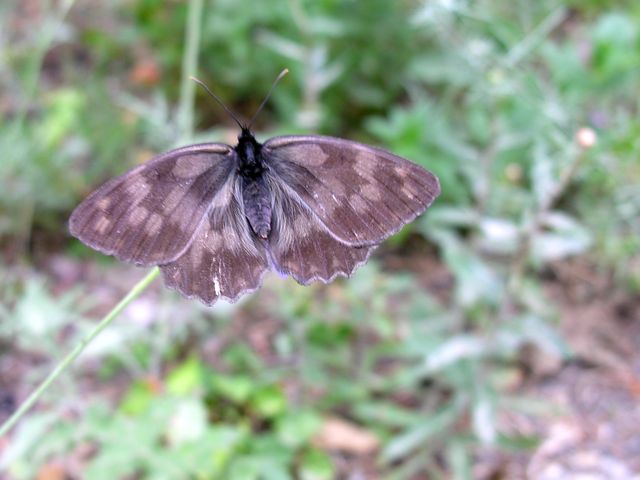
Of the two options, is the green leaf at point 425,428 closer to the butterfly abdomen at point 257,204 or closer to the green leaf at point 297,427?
the green leaf at point 297,427

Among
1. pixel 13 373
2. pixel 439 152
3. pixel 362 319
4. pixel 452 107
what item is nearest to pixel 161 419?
pixel 362 319

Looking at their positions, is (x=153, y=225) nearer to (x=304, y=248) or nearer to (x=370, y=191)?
(x=304, y=248)

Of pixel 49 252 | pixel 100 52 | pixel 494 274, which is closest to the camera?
pixel 494 274

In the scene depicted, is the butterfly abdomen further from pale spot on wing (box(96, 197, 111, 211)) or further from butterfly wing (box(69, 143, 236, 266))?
pale spot on wing (box(96, 197, 111, 211))

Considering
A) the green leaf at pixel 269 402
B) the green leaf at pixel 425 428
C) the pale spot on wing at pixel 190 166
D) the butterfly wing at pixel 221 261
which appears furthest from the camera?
the green leaf at pixel 269 402

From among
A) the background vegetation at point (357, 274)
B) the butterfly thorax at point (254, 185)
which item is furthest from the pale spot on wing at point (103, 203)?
the background vegetation at point (357, 274)

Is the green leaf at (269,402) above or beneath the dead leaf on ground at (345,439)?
above

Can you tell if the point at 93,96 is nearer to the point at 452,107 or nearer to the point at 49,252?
the point at 49,252
